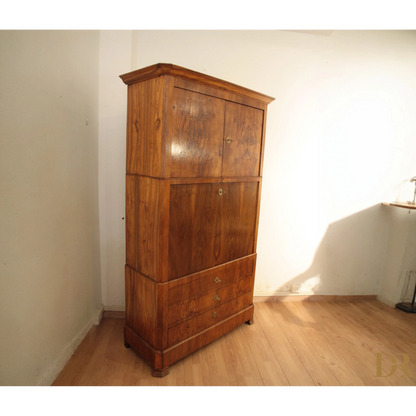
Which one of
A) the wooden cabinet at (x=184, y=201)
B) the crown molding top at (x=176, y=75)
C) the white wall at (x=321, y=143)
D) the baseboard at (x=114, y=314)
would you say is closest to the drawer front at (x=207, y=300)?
the wooden cabinet at (x=184, y=201)

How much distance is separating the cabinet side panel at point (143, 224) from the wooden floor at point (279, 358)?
0.68 metres

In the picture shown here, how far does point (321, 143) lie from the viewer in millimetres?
2523

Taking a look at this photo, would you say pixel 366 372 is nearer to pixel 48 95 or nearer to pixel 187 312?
pixel 187 312

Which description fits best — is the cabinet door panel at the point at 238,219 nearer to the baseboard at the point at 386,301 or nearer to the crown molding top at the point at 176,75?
the crown molding top at the point at 176,75

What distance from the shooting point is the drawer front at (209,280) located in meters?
1.66

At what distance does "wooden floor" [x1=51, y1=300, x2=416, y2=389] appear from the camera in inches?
64.2

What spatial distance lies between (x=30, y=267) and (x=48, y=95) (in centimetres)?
97

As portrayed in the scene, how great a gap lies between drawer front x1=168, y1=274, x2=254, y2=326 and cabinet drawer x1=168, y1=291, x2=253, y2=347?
4 cm

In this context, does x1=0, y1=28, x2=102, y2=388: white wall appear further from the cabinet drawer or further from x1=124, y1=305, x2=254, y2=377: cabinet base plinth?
the cabinet drawer

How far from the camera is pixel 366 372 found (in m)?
1.76

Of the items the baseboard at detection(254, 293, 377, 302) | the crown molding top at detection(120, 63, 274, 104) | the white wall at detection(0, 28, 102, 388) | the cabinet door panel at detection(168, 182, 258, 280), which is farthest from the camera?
the baseboard at detection(254, 293, 377, 302)

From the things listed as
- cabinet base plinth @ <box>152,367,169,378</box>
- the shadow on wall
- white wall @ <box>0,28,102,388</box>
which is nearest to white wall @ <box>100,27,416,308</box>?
the shadow on wall

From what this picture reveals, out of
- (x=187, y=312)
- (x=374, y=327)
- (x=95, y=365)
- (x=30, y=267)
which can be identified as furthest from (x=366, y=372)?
(x=30, y=267)

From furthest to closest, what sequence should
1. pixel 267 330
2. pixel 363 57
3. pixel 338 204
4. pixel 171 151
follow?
pixel 338 204 < pixel 363 57 < pixel 267 330 < pixel 171 151
